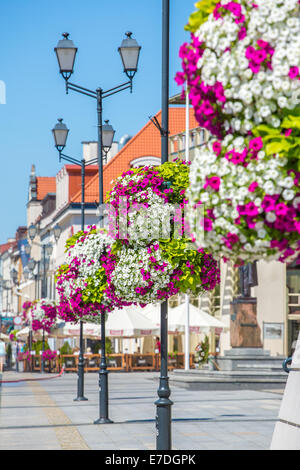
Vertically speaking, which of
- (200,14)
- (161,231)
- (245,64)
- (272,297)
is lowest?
(161,231)

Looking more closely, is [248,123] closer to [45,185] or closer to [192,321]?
[192,321]

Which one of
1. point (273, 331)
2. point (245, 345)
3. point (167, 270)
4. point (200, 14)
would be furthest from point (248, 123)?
point (273, 331)

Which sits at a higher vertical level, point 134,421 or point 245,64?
point 245,64

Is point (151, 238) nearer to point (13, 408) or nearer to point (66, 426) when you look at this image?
point (66, 426)

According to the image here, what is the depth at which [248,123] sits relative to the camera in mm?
5516

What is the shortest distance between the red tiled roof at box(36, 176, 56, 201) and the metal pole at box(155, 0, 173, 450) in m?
93.0

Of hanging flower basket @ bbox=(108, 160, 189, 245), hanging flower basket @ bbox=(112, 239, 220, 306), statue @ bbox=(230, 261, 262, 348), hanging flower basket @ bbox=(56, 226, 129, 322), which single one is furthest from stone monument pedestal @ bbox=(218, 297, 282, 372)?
hanging flower basket @ bbox=(108, 160, 189, 245)

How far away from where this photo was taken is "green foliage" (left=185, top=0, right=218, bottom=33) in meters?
5.81

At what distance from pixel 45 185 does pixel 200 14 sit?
328 feet

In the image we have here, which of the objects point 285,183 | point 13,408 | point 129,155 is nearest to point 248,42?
point 285,183

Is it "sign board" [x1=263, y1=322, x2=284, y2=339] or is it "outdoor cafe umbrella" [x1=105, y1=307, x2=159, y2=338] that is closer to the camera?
"outdoor cafe umbrella" [x1=105, y1=307, x2=159, y2=338]

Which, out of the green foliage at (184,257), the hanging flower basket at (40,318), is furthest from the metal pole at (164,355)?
the hanging flower basket at (40,318)

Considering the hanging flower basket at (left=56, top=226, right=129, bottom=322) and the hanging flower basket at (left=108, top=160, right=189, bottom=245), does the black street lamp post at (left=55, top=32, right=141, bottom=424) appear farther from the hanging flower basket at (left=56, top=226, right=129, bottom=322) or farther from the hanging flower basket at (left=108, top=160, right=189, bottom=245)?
the hanging flower basket at (left=108, top=160, right=189, bottom=245)

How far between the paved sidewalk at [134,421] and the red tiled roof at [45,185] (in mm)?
75472
